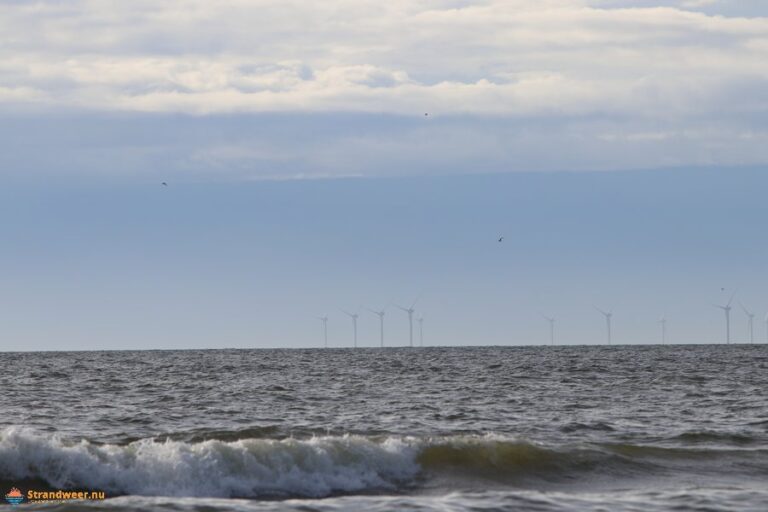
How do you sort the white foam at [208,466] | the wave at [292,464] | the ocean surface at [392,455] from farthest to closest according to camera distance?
the wave at [292,464], the white foam at [208,466], the ocean surface at [392,455]

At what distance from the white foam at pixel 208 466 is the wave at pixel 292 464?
0.09 feet

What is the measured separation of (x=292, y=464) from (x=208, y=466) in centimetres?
224

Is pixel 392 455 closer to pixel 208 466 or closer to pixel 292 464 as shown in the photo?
pixel 292 464

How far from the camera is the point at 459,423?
43.8 metres

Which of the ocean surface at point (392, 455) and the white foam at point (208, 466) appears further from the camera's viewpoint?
the white foam at point (208, 466)

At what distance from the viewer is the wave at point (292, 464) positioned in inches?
1124

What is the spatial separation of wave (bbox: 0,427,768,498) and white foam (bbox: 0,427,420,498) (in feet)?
0.09

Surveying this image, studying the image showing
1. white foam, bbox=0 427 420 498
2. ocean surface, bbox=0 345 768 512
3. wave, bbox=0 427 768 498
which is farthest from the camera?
wave, bbox=0 427 768 498

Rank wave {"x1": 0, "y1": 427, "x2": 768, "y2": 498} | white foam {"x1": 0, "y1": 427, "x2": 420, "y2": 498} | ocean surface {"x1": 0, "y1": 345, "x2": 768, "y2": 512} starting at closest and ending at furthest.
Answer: ocean surface {"x1": 0, "y1": 345, "x2": 768, "y2": 512}
white foam {"x1": 0, "y1": 427, "x2": 420, "y2": 498}
wave {"x1": 0, "y1": 427, "x2": 768, "y2": 498}

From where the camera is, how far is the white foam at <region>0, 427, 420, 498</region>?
28.4 m

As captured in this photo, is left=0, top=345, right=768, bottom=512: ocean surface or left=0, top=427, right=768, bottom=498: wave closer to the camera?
left=0, top=345, right=768, bottom=512: ocean surface

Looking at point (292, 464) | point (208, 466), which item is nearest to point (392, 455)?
point (292, 464)

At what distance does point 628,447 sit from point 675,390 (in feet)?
107

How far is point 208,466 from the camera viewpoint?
29.4 meters
